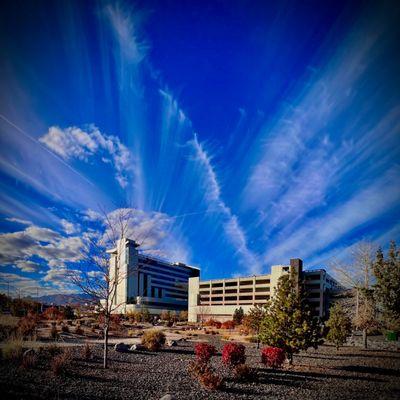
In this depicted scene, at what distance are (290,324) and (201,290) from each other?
95.4 metres

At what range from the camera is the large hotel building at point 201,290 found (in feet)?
276

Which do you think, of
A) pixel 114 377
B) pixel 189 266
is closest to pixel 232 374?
pixel 114 377

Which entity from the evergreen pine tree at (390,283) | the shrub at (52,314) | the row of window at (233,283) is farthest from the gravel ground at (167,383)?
the row of window at (233,283)

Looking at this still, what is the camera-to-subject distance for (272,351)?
1417cm

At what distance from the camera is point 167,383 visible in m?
11.0

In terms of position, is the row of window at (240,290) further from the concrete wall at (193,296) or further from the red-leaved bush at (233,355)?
the red-leaved bush at (233,355)

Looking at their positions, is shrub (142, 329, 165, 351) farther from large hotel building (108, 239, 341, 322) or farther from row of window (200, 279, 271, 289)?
row of window (200, 279, 271, 289)

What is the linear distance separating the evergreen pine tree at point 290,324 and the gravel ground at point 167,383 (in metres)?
1.26

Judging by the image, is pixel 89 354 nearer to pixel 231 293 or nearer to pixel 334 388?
A: pixel 334 388

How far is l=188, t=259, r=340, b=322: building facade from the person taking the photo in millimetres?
83438

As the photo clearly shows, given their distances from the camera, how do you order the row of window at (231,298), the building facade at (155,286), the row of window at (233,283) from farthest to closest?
the building facade at (155,286), the row of window at (233,283), the row of window at (231,298)

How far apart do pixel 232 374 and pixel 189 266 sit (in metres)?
144

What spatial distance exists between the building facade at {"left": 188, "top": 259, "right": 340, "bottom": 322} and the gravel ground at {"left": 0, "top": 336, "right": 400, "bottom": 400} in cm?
6562

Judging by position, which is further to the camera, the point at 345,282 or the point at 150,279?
the point at 150,279
